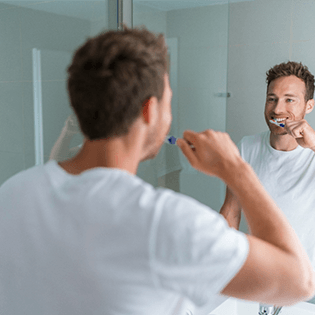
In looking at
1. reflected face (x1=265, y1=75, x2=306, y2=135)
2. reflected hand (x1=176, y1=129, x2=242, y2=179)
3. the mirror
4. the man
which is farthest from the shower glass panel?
the man

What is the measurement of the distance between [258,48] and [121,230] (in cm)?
132

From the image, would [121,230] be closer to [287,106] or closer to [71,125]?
[71,125]

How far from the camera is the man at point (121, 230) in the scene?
38 cm

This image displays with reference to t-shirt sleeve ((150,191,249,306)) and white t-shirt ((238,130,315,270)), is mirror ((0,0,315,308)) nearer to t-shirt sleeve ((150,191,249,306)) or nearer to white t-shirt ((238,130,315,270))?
white t-shirt ((238,130,315,270))

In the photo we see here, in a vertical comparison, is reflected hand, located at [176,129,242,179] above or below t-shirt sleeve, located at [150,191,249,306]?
above

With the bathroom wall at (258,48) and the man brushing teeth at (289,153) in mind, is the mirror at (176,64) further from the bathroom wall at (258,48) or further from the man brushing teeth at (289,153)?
the man brushing teeth at (289,153)

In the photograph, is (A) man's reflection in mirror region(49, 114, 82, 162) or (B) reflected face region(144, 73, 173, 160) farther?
(A) man's reflection in mirror region(49, 114, 82, 162)

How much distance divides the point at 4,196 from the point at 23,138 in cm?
38

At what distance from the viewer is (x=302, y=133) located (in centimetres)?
127

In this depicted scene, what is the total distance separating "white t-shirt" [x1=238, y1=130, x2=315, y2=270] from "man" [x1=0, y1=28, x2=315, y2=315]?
0.85 meters

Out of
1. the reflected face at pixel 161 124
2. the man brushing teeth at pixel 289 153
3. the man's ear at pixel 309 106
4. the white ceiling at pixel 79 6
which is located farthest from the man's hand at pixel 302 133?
the reflected face at pixel 161 124

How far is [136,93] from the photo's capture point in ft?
1.41

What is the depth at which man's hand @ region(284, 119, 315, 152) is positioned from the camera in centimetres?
125

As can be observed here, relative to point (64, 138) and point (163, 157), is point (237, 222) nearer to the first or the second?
point (163, 157)
